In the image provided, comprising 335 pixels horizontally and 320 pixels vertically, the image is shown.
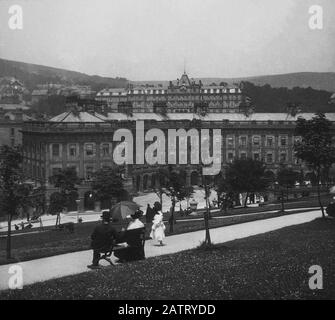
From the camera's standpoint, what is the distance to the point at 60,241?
25031 millimetres

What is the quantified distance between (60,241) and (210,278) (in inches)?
488

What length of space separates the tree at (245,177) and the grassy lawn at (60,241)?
13588 millimetres

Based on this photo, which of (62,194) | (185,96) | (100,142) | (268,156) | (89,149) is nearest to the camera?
(62,194)

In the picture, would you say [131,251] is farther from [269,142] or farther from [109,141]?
[269,142]

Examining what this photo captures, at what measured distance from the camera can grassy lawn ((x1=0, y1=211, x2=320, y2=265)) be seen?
19138 mm

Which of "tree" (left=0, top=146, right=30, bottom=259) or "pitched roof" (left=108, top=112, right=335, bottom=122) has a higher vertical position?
"pitched roof" (left=108, top=112, right=335, bottom=122)

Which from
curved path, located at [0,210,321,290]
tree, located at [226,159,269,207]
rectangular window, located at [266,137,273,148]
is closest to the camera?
curved path, located at [0,210,321,290]

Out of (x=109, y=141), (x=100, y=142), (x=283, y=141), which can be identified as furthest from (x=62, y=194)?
(x=283, y=141)

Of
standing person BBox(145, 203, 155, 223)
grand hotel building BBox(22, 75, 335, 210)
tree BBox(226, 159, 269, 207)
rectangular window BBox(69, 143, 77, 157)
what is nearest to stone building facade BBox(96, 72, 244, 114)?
grand hotel building BBox(22, 75, 335, 210)

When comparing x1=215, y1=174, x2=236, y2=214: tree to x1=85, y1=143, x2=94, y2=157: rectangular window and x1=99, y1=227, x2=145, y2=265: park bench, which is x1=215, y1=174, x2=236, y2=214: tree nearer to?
x1=99, y1=227, x2=145, y2=265: park bench

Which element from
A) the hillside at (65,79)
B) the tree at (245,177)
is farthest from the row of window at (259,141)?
the hillside at (65,79)

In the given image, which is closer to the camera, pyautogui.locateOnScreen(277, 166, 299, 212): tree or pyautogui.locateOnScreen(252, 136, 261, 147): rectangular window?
pyautogui.locateOnScreen(277, 166, 299, 212): tree

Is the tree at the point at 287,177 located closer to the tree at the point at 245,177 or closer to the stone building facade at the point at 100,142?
the stone building facade at the point at 100,142

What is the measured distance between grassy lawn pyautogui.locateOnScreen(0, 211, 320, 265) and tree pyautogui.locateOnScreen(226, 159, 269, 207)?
44.6 ft
